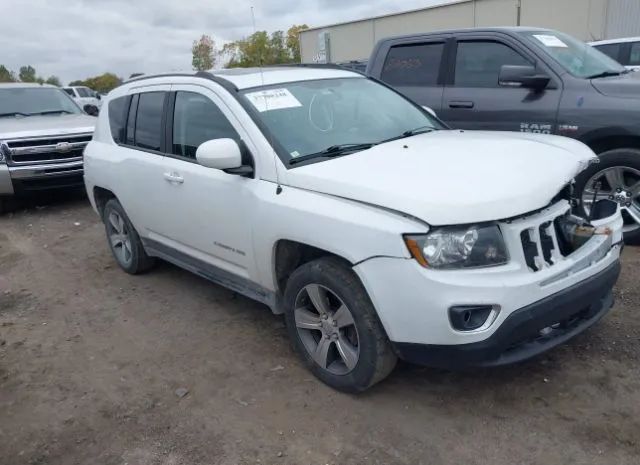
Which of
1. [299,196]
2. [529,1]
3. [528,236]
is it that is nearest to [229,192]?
[299,196]

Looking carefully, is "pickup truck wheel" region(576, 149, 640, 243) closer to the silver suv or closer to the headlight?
the headlight

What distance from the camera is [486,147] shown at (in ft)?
11.0

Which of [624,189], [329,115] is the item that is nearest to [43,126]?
[329,115]

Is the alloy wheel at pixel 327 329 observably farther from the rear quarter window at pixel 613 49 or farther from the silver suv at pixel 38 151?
the rear quarter window at pixel 613 49

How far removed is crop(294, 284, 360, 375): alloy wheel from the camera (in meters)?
3.10

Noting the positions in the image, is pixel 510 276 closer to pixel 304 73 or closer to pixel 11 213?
pixel 304 73

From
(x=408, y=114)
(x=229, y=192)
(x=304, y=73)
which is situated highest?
(x=304, y=73)

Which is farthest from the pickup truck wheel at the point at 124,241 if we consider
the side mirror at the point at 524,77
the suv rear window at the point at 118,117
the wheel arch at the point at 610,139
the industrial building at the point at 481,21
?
the industrial building at the point at 481,21

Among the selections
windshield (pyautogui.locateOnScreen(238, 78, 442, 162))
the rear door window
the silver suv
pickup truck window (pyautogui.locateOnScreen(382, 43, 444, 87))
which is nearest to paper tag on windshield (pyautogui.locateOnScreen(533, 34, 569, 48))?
pickup truck window (pyautogui.locateOnScreen(382, 43, 444, 87))

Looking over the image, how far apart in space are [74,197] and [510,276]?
8.24 m

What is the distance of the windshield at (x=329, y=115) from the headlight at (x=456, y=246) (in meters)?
1.07

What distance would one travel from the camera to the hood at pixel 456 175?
2645mm

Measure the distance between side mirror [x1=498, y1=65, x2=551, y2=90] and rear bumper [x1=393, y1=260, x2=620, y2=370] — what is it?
2.69 m

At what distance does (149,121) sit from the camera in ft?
15.1
